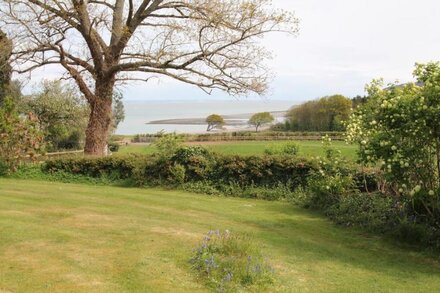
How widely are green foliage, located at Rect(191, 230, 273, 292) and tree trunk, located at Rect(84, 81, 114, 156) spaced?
15107 millimetres

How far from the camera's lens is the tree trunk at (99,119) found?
20328 mm

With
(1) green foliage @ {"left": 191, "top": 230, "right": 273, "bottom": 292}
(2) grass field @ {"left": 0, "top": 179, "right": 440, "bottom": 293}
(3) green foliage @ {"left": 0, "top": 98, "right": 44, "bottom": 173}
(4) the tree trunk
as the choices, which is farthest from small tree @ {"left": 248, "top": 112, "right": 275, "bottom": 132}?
(1) green foliage @ {"left": 191, "top": 230, "right": 273, "bottom": 292}

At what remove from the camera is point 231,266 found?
18.5ft

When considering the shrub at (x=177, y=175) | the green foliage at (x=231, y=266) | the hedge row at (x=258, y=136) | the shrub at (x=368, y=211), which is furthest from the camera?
the hedge row at (x=258, y=136)

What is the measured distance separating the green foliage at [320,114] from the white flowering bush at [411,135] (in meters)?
44.1

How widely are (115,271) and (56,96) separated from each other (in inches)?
1273

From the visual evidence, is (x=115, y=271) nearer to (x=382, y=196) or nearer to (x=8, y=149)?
(x=382, y=196)

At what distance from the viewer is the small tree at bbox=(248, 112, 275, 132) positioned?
70062mm

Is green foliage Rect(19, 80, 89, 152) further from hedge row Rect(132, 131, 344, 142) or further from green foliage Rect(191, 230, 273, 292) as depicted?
green foliage Rect(191, 230, 273, 292)

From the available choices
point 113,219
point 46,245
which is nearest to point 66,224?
point 113,219

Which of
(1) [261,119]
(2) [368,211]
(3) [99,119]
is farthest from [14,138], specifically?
(1) [261,119]

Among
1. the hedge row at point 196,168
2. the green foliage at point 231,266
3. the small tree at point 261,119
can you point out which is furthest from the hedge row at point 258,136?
the green foliage at point 231,266

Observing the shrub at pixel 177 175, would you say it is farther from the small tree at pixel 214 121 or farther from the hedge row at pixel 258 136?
the small tree at pixel 214 121

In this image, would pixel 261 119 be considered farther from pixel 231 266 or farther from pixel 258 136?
pixel 231 266
